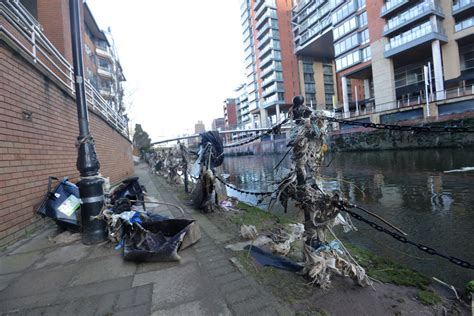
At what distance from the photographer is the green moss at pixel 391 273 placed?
2.83 metres

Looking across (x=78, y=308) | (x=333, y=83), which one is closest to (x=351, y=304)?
(x=78, y=308)

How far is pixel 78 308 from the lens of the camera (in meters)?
2.37

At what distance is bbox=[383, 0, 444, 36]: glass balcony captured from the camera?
1259 inches

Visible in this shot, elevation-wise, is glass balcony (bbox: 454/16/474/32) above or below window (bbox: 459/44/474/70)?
above

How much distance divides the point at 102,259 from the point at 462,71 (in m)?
44.6

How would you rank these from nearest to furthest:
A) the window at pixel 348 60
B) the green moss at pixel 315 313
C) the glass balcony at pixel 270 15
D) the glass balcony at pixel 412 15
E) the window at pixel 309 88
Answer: the green moss at pixel 315 313, the glass balcony at pixel 412 15, the window at pixel 348 60, the glass balcony at pixel 270 15, the window at pixel 309 88

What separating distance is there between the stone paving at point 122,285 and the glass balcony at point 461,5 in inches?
1643

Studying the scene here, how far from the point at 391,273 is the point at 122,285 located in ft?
9.37

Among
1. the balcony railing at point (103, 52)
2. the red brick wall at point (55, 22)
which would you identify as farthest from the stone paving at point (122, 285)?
the balcony railing at point (103, 52)

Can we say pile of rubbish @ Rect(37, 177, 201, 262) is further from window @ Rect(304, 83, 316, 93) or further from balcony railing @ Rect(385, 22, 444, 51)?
window @ Rect(304, 83, 316, 93)

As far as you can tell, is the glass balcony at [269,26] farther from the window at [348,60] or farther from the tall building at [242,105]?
the tall building at [242,105]

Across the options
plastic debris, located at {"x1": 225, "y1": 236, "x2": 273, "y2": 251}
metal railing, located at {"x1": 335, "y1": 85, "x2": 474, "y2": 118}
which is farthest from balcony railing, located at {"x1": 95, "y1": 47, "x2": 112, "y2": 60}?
plastic debris, located at {"x1": 225, "y1": 236, "x2": 273, "y2": 251}

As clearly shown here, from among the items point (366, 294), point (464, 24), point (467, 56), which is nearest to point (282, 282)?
point (366, 294)

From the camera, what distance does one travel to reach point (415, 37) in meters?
34.0
